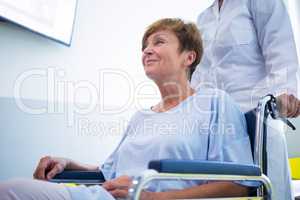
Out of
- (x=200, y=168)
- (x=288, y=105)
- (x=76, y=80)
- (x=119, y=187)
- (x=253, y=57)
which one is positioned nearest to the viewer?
(x=200, y=168)

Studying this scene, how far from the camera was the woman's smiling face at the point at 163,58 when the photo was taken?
140 centimetres

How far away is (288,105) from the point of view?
1188mm

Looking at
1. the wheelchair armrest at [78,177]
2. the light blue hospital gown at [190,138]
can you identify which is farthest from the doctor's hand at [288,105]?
the wheelchair armrest at [78,177]

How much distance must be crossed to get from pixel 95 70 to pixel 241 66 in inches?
38.6

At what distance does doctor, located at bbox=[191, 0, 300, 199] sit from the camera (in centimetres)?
137

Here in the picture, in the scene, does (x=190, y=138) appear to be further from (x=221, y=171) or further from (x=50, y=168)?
(x=50, y=168)

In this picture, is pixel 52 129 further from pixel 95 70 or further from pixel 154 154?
pixel 154 154

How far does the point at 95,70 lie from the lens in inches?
87.1

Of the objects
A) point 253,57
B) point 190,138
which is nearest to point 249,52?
point 253,57

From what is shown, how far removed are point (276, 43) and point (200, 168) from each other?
0.84 meters

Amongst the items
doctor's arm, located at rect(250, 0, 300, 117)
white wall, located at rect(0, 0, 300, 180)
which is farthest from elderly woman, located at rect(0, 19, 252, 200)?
white wall, located at rect(0, 0, 300, 180)

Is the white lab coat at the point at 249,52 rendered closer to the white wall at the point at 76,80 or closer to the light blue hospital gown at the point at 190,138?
the light blue hospital gown at the point at 190,138

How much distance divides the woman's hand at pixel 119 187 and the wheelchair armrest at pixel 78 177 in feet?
0.69

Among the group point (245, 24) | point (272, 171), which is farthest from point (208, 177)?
point (245, 24)
